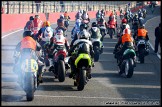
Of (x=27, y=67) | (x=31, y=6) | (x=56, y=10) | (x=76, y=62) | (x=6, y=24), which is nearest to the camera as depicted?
(x=27, y=67)

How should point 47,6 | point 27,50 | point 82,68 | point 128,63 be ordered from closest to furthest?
point 27,50
point 82,68
point 128,63
point 47,6

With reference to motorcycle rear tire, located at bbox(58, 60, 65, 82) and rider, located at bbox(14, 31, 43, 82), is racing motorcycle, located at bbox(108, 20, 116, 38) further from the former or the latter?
rider, located at bbox(14, 31, 43, 82)

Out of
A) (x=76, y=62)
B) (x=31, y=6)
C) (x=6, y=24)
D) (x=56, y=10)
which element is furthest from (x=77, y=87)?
(x=56, y=10)

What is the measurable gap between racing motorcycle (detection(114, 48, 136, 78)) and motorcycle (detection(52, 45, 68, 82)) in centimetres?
204

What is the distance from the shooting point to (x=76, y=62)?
12.7 metres

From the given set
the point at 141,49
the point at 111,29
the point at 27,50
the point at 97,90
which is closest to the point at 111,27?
the point at 111,29

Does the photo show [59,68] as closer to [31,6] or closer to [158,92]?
[158,92]

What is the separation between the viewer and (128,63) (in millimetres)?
15211

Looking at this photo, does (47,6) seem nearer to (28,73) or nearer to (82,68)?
(82,68)

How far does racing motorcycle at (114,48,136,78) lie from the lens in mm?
15109

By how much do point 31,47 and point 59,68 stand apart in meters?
2.11

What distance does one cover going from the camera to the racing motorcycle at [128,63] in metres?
15.1

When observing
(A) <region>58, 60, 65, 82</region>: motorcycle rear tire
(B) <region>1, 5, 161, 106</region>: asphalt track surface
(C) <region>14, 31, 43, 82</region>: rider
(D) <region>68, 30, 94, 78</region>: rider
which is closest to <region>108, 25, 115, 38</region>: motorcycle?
(B) <region>1, 5, 161, 106</region>: asphalt track surface

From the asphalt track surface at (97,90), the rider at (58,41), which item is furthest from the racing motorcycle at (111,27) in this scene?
the rider at (58,41)
